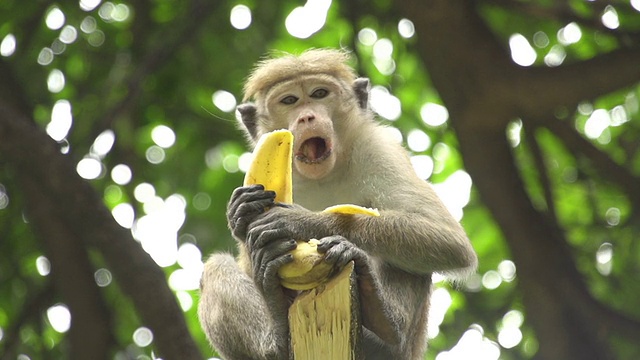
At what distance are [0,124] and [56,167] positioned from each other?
23.3 inches

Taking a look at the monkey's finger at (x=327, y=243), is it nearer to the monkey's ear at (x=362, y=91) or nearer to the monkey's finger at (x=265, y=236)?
the monkey's finger at (x=265, y=236)

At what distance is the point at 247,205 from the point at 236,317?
1176 mm

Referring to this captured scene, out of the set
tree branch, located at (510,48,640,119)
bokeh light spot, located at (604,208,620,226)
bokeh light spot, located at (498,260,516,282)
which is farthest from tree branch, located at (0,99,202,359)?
bokeh light spot, located at (604,208,620,226)

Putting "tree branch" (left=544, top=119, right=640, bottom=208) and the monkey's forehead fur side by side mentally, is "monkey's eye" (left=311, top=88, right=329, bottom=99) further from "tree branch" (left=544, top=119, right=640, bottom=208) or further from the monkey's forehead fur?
"tree branch" (left=544, top=119, right=640, bottom=208)

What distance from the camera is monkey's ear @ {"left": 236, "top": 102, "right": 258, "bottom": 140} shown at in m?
8.38

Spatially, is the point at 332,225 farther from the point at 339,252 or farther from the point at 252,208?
the point at 339,252

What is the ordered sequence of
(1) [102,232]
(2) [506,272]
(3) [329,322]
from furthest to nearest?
1. (2) [506,272]
2. (1) [102,232]
3. (3) [329,322]

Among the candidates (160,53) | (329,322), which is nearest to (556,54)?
(160,53)

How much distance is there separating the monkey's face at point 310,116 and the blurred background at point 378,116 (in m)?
1.15

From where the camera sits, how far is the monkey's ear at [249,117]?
8.38m

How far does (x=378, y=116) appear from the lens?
8984 mm

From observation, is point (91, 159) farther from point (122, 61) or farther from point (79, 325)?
point (79, 325)

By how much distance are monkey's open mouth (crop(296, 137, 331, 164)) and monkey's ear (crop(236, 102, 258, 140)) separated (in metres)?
1.04

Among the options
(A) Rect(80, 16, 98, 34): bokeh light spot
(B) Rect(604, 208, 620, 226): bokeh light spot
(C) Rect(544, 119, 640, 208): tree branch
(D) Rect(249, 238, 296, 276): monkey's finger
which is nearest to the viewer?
(D) Rect(249, 238, 296, 276): monkey's finger
